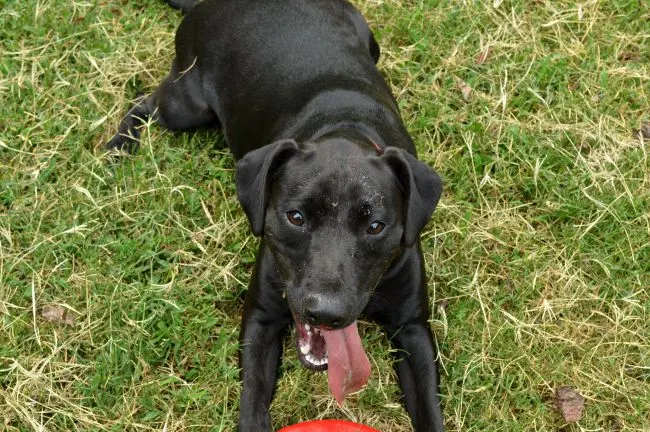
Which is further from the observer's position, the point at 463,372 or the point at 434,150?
the point at 434,150

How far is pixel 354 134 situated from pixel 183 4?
258 cm

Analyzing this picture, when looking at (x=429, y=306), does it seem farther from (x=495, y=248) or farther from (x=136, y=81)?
(x=136, y=81)

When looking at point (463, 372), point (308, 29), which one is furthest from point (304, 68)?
point (463, 372)

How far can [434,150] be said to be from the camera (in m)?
6.38

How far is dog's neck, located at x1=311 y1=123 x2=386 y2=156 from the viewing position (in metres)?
4.99

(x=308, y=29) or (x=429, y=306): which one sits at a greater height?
(x=308, y=29)

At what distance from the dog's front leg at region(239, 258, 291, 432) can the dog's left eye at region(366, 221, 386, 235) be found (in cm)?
81

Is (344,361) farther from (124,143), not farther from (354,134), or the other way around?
(124,143)

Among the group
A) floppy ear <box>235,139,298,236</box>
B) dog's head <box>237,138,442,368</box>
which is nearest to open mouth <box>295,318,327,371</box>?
dog's head <box>237,138,442,368</box>

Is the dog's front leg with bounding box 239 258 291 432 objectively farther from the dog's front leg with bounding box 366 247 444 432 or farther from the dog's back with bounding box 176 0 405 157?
the dog's back with bounding box 176 0 405 157

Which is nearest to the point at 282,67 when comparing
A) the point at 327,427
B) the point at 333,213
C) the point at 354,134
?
the point at 354,134

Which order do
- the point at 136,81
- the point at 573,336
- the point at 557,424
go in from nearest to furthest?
the point at 557,424
the point at 573,336
the point at 136,81

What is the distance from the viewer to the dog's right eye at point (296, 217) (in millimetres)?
4480

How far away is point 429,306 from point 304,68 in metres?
1.61
